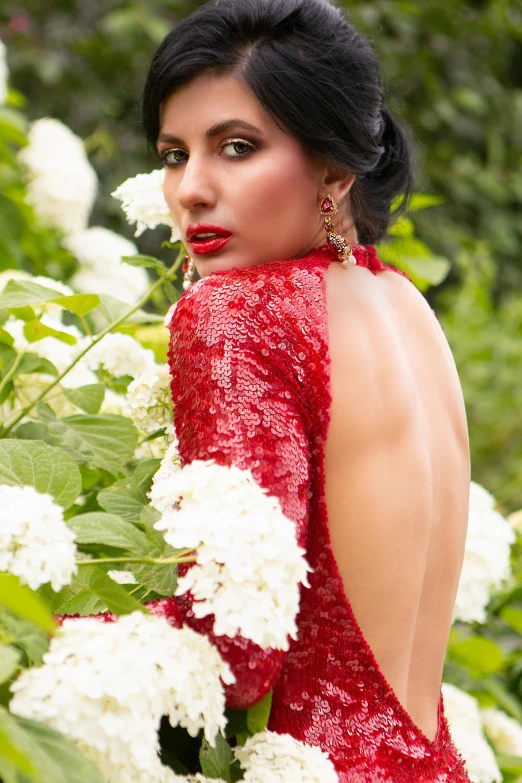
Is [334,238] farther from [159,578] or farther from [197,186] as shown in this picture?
[159,578]

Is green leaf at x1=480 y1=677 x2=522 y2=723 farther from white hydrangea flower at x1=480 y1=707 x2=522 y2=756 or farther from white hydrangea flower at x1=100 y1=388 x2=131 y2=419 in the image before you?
white hydrangea flower at x1=100 y1=388 x2=131 y2=419

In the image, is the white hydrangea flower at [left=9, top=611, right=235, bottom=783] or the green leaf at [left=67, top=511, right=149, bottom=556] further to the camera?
the green leaf at [left=67, top=511, right=149, bottom=556]

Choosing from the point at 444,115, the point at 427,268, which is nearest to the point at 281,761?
the point at 427,268

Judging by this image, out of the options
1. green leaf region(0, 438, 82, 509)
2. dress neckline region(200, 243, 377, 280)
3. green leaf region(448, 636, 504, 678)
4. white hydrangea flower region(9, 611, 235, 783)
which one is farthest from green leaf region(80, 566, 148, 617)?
green leaf region(448, 636, 504, 678)

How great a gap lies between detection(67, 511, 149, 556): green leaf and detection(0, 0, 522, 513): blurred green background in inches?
114

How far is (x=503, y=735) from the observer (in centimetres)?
233

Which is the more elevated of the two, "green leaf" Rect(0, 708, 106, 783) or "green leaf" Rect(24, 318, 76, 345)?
"green leaf" Rect(24, 318, 76, 345)

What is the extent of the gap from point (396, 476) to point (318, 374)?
0.19 meters

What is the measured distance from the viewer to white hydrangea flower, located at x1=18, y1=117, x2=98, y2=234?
3.03 m

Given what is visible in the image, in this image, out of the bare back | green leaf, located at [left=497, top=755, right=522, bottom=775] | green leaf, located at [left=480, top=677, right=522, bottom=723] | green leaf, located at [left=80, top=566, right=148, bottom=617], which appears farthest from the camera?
green leaf, located at [left=480, top=677, right=522, bottom=723]

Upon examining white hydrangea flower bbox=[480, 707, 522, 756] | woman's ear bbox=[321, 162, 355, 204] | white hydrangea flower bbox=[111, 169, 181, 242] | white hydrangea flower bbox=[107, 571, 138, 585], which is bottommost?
white hydrangea flower bbox=[107, 571, 138, 585]

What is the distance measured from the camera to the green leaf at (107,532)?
3.72 feet

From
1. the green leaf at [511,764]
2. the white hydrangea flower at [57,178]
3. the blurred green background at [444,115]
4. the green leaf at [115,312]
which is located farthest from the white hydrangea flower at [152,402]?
the blurred green background at [444,115]

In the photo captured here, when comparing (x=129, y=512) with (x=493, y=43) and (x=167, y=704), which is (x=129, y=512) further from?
(x=493, y=43)
